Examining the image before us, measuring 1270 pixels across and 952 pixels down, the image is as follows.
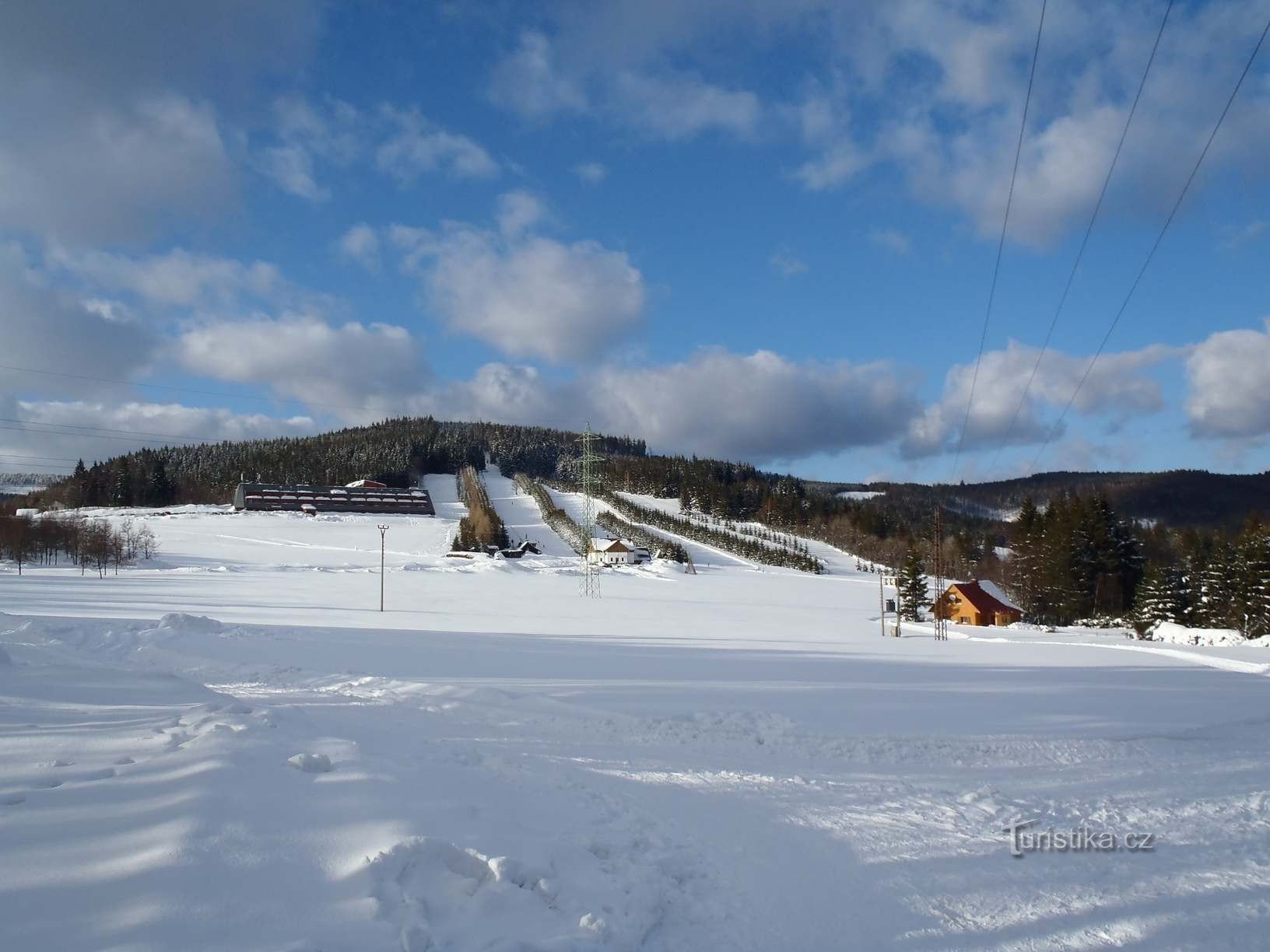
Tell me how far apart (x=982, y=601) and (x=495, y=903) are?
58.2m

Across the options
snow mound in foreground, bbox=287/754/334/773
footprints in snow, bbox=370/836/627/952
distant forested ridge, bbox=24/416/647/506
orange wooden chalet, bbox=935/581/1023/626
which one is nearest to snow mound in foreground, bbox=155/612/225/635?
snow mound in foreground, bbox=287/754/334/773

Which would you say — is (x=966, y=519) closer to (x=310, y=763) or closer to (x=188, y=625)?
(x=188, y=625)

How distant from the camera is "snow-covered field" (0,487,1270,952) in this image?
4648 millimetres

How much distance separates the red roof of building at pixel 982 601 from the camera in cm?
5483

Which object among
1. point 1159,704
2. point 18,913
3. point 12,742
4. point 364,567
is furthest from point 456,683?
point 364,567

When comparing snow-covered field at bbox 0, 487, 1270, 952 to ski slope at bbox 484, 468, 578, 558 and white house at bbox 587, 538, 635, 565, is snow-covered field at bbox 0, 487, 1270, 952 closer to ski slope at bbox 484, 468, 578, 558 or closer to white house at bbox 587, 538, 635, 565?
white house at bbox 587, 538, 635, 565

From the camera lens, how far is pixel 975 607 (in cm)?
5459

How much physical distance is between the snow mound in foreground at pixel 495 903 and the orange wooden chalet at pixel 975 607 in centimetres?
5434

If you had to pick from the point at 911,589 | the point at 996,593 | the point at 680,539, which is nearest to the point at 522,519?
the point at 680,539

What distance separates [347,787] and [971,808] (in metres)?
6.57

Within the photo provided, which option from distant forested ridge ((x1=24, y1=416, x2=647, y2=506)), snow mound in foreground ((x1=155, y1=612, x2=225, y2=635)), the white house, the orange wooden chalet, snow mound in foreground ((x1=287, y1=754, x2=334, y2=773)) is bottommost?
the orange wooden chalet

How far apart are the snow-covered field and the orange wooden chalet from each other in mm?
38453

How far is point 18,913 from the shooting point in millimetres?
4004

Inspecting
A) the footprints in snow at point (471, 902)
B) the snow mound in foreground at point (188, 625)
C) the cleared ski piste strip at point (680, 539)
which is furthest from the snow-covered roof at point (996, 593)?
the footprints in snow at point (471, 902)
